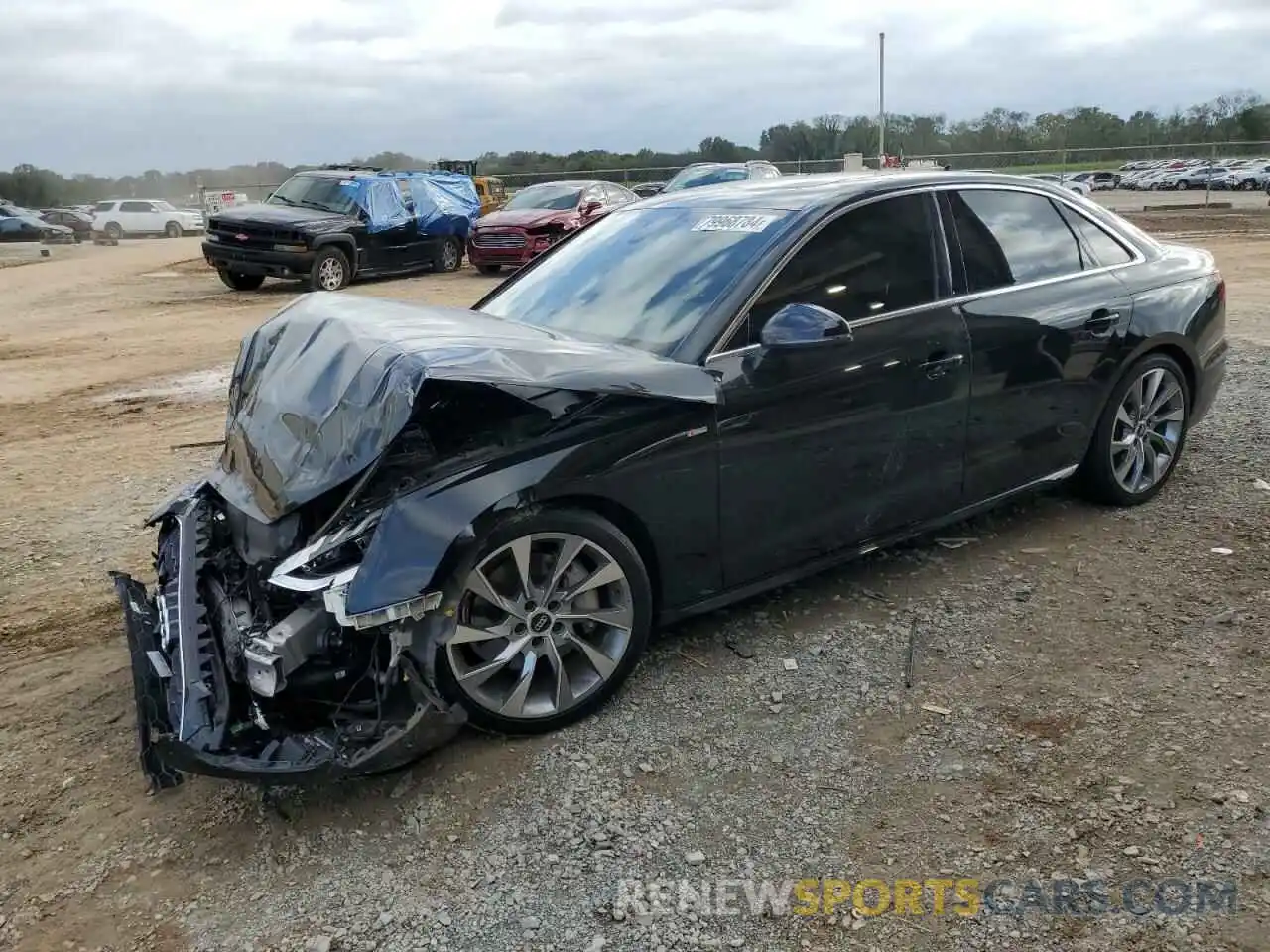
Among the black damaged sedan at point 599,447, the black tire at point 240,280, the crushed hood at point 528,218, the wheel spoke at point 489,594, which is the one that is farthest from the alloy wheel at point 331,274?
the wheel spoke at point 489,594

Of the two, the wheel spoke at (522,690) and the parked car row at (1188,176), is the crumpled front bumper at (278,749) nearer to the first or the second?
the wheel spoke at (522,690)

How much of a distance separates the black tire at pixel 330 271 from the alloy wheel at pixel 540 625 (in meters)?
14.1

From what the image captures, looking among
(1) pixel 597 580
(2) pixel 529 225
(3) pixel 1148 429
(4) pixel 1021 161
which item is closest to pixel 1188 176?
(4) pixel 1021 161

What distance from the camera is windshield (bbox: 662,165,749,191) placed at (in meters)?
19.6

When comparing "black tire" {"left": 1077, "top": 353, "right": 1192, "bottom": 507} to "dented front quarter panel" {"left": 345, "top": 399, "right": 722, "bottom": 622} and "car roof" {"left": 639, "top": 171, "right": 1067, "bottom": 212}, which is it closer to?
"car roof" {"left": 639, "top": 171, "right": 1067, "bottom": 212}

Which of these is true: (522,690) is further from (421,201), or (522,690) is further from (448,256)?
(448,256)

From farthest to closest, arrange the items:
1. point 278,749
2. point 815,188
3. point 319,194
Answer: point 319,194
point 815,188
point 278,749

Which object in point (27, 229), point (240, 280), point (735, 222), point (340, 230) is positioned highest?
point (27, 229)

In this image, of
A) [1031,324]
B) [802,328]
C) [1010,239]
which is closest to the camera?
[802,328]

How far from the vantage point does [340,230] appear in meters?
16.6

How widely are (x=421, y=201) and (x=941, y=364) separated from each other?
16593 mm

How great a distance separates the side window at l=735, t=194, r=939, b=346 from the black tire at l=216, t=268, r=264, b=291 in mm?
14665

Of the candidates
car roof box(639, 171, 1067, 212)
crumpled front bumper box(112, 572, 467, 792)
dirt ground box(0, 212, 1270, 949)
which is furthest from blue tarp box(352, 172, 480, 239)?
crumpled front bumper box(112, 572, 467, 792)

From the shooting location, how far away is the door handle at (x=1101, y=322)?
4.61 meters
